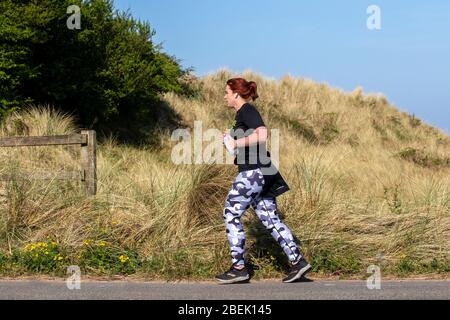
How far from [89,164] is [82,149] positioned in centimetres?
30

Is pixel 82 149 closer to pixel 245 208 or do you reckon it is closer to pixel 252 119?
pixel 245 208

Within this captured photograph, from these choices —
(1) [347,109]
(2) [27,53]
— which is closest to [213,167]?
(2) [27,53]

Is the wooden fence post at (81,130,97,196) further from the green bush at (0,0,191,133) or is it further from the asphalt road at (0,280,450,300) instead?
the green bush at (0,0,191,133)

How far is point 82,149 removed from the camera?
38.0ft

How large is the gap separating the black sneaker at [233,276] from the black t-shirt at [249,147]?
1061 mm

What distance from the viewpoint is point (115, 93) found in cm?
2189

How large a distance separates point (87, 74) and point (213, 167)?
1174cm

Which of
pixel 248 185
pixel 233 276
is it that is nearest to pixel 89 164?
pixel 233 276

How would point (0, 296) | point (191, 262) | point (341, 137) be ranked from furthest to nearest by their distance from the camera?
point (341, 137)
point (191, 262)
point (0, 296)

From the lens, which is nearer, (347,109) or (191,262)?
(191,262)

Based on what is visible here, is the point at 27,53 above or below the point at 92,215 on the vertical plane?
above

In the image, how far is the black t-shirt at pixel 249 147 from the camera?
7566 mm

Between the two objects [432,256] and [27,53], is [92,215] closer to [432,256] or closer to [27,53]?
[432,256]

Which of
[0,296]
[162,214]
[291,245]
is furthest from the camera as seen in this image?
[162,214]
